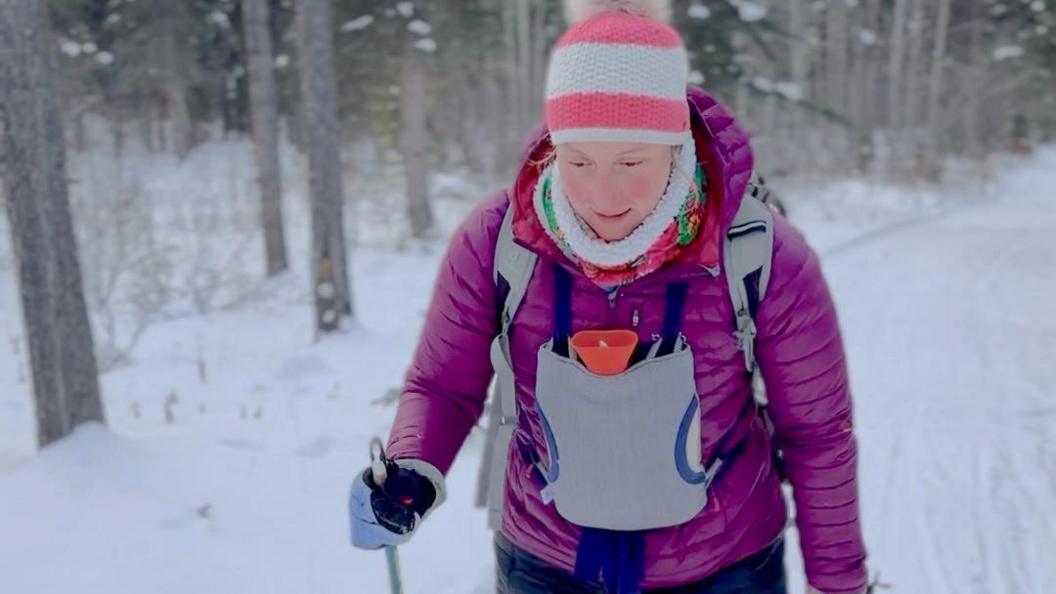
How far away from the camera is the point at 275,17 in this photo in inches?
781

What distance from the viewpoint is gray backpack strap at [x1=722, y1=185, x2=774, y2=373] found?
5.66 ft

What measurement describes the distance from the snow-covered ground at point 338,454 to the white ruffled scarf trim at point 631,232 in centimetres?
264

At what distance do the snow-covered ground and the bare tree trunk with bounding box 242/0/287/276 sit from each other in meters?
1.87

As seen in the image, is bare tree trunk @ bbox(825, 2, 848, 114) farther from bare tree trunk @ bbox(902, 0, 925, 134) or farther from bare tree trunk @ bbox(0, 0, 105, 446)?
bare tree trunk @ bbox(0, 0, 105, 446)

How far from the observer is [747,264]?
5.65 feet

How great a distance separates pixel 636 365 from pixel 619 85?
52 centimetres

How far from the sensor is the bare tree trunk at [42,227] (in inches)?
174

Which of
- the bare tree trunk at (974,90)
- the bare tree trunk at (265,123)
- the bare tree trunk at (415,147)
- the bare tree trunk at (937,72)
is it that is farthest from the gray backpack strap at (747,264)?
the bare tree trunk at (937,72)

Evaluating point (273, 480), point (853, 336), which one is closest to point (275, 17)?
point (853, 336)

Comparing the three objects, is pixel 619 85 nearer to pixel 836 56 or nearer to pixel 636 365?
pixel 636 365

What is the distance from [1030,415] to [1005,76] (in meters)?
28.4

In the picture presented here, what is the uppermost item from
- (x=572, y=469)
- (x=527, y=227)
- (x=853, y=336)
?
(x=527, y=227)

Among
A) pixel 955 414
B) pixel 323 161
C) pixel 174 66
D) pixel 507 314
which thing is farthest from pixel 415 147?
pixel 507 314

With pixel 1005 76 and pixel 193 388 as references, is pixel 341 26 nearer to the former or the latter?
pixel 193 388
